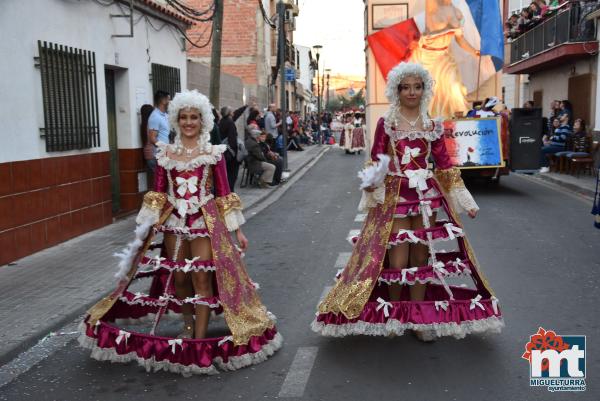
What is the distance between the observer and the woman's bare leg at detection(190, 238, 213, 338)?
15.2 feet

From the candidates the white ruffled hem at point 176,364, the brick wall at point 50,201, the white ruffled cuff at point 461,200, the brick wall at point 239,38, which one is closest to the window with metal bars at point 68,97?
the brick wall at point 50,201

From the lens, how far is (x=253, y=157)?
15.7m

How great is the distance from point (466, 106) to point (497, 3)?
80.7 inches

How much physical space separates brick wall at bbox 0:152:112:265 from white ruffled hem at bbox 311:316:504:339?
15.5 ft

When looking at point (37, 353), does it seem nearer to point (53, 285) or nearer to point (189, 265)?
point (189, 265)

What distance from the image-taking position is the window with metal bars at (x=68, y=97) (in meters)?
8.76

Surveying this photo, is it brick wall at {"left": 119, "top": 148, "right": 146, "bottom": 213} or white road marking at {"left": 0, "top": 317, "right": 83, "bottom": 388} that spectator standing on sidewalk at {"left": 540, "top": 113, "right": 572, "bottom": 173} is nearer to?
brick wall at {"left": 119, "top": 148, "right": 146, "bottom": 213}

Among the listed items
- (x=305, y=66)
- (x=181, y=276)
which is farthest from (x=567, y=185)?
(x=305, y=66)

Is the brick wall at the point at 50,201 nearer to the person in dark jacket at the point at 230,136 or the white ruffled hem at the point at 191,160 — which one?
the person in dark jacket at the point at 230,136

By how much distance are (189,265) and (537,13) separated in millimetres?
23800

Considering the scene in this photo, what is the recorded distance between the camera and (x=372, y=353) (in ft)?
15.6

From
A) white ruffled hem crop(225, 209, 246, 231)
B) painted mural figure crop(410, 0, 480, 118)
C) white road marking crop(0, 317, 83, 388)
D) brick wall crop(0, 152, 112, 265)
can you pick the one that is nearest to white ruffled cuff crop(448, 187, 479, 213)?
white ruffled hem crop(225, 209, 246, 231)

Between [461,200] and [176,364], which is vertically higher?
[461,200]

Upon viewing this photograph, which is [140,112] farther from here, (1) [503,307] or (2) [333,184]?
(1) [503,307]
